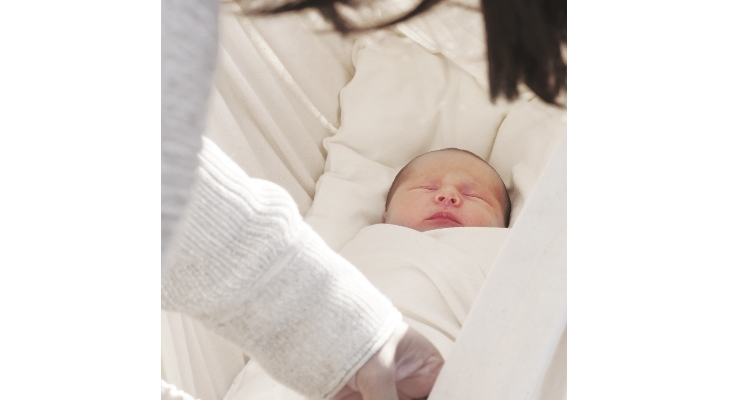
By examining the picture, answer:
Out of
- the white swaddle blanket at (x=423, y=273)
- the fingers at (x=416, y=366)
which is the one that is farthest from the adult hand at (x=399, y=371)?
the white swaddle blanket at (x=423, y=273)

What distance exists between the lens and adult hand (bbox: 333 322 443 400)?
468 millimetres

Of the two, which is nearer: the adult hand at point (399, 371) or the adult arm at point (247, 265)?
the adult arm at point (247, 265)

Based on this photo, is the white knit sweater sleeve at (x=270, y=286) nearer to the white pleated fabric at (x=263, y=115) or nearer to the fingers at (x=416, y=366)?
the fingers at (x=416, y=366)

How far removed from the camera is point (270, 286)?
1.34 ft

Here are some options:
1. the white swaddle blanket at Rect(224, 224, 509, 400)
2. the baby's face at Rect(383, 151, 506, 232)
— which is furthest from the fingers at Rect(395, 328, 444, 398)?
the baby's face at Rect(383, 151, 506, 232)

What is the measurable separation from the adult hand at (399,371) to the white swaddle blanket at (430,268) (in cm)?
18

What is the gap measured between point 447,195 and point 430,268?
0.95 ft

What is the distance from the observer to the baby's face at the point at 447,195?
3.57ft

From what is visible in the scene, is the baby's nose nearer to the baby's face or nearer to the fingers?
the baby's face

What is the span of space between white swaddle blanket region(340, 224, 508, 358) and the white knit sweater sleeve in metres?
0.26

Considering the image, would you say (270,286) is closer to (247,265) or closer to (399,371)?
(247,265)
